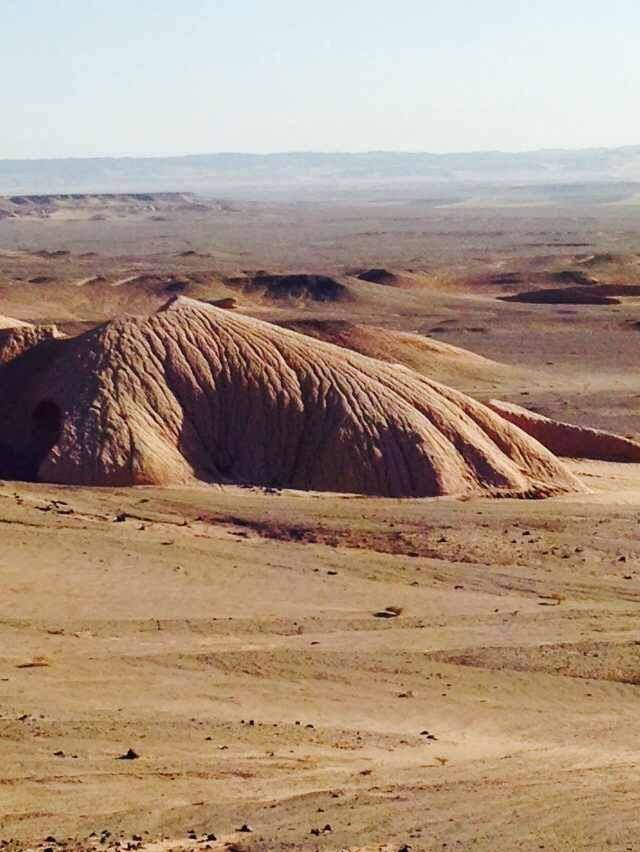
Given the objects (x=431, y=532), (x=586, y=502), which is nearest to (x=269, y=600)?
(x=431, y=532)

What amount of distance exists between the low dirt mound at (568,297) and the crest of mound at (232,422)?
113 ft

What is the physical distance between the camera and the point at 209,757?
11.2 metres

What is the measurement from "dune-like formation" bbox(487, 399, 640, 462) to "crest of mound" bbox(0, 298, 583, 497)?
3655 mm

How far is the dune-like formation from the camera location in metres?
24.6

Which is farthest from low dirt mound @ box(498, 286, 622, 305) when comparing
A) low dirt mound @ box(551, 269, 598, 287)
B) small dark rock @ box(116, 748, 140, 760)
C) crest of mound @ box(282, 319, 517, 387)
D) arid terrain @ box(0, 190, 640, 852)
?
small dark rock @ box(116, 748, 140, 760)

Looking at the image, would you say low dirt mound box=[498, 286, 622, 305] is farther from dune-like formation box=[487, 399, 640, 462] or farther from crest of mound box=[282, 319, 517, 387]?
dune-like formation box=[487, 399, 640, 462]

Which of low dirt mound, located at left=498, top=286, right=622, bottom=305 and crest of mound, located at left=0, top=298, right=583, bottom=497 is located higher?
crest of mound, located at left=0, top=298, right=583, bottom=497

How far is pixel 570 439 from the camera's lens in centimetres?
2475

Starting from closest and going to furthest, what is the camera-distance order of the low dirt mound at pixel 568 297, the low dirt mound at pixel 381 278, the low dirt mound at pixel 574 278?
the low dirt mound at pixel 568 297
the low dirt mound at pixel 381 278
the low dirt mound at pixel 574 278

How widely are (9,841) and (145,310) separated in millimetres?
44907

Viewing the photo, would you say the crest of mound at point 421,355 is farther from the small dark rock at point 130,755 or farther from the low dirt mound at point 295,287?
the small dark rock at point 130,755

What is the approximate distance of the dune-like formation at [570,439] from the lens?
24578 millimetres

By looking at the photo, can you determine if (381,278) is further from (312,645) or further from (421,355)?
(312,645)

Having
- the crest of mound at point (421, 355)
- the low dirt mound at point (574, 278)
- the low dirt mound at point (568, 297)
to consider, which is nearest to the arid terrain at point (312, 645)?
the crest of mound at point (421, 355)
